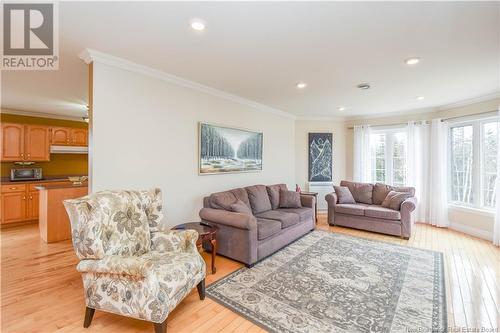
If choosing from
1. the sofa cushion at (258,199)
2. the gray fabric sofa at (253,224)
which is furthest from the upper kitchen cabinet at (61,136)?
the sofa cushion at (258,199)

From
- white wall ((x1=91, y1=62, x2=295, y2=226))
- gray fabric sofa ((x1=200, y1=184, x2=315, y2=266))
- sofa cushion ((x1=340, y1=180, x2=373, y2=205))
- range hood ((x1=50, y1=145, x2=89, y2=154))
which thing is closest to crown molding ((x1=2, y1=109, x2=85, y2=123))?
range hood ((x1=50, y1=145, x2=89, y2=154))

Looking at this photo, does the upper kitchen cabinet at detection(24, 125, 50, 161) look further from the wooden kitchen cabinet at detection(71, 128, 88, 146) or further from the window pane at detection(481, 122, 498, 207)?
the window pane at detection(481, 122, 498, 207)

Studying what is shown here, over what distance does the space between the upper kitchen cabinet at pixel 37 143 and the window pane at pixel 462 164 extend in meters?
9.08

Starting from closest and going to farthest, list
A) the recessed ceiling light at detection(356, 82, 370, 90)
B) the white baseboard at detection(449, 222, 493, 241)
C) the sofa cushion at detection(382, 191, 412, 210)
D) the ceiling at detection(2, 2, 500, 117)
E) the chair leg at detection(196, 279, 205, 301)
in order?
the ceiling at detection(2, 2, 500, 117), the chair leg at detection(196, 279, 205, 301), the recessed ceiling light at detection(356, 82, 370, 90), the white baseboard at detection(449, 222, 493, 241), the sofa cushion at detection(382, 191, 412, 210)

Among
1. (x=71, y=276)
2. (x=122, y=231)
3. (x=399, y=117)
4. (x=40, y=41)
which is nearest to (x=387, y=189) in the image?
(x=399, y=117)

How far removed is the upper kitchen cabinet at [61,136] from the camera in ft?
18.4

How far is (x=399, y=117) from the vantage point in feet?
18.6

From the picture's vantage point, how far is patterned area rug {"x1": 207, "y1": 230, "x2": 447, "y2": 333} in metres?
2.00

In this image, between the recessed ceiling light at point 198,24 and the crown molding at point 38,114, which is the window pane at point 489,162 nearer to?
the recessed ceiling light at point 198,24

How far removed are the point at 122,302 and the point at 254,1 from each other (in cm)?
249

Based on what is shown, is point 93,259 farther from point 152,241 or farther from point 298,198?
point 298,198

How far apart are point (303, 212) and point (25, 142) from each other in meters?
6.21

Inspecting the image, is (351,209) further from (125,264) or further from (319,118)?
(125,264)

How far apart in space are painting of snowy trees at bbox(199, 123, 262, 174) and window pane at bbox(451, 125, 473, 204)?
13.4 feet
